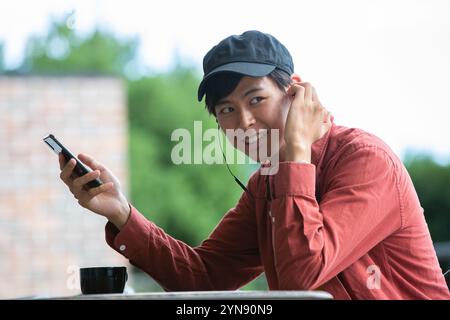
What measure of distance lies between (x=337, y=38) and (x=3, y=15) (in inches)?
105

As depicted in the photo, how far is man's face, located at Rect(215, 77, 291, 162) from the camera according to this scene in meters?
1.37

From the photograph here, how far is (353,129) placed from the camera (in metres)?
1.32

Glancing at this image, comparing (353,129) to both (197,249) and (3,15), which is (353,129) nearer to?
(197,249)

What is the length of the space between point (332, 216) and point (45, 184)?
5.31 meters

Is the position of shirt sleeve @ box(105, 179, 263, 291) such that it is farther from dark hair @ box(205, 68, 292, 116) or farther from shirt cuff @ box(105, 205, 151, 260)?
dark hair @ box(205, 68, 292, 116)

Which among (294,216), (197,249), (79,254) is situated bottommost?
(79,254)

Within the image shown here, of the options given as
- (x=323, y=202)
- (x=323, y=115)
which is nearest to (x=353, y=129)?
(x=323, y=115)

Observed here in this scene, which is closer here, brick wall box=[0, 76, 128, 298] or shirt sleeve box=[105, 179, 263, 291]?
shirt sleeve box=[105, 179, 263, 291]

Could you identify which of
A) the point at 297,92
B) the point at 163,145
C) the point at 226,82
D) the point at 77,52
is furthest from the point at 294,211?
the point at 163,145

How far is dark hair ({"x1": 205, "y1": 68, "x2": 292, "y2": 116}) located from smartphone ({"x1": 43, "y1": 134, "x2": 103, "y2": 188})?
0.92 ft

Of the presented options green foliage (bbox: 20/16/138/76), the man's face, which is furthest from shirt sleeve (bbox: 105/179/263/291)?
green foliage (bbox: 20/16/138/76)

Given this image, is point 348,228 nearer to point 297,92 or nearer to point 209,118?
point 297,92

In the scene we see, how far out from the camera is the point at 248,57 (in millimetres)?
1371

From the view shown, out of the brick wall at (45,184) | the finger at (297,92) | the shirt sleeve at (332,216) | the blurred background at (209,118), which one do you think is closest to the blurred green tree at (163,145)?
the blurred background at (209,118)
